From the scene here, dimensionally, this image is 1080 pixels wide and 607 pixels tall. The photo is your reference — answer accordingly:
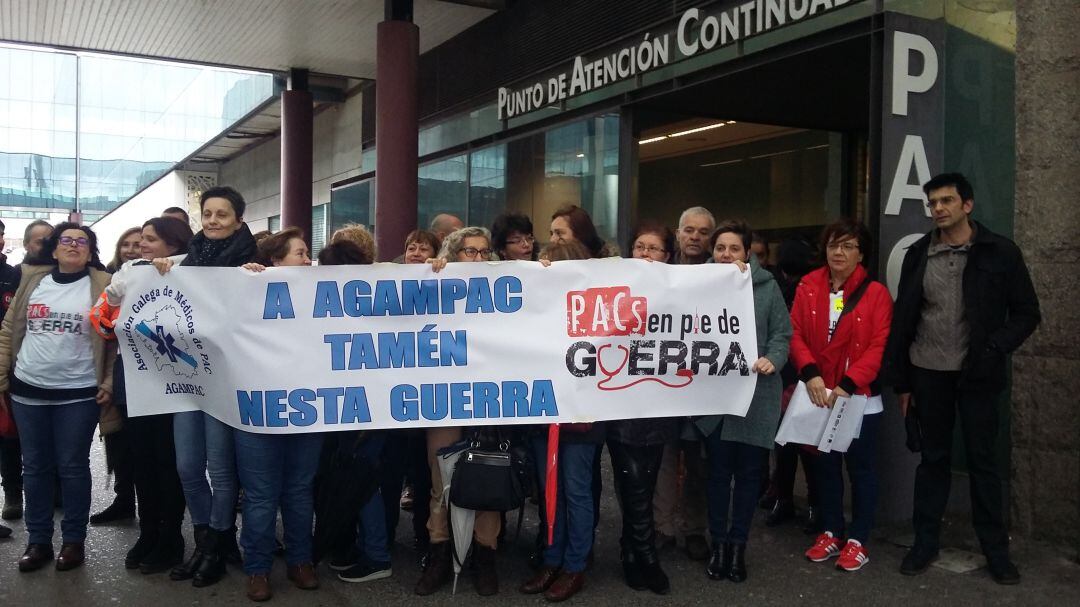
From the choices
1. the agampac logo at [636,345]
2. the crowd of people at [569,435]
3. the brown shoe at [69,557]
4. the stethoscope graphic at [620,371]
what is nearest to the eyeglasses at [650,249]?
the crowd of people at [569,435]

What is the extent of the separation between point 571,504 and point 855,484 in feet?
5.41

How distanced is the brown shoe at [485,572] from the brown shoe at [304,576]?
791mm

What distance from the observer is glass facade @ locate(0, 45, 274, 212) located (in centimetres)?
2314

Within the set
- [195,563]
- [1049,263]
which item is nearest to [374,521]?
[195,563]

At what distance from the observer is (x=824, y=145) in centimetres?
1128

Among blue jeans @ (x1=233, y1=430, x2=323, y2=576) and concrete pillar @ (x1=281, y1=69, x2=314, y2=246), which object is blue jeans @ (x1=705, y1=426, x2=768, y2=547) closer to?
blue jeans @ (x1=233, y1=430, x2=323, y2=576)

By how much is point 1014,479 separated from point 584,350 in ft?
8.94

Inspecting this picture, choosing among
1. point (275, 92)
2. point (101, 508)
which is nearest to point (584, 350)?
point (101, 508)

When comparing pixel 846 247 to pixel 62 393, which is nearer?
pixel 62 393

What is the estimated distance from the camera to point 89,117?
1025 inches

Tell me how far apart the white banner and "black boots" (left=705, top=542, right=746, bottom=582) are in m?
0.71

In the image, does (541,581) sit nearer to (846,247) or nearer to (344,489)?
(344,489)

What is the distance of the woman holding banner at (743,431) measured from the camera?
15.0 ft

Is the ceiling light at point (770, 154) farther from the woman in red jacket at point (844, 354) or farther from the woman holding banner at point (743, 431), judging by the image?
the woman holding banner at point (743, 431)
